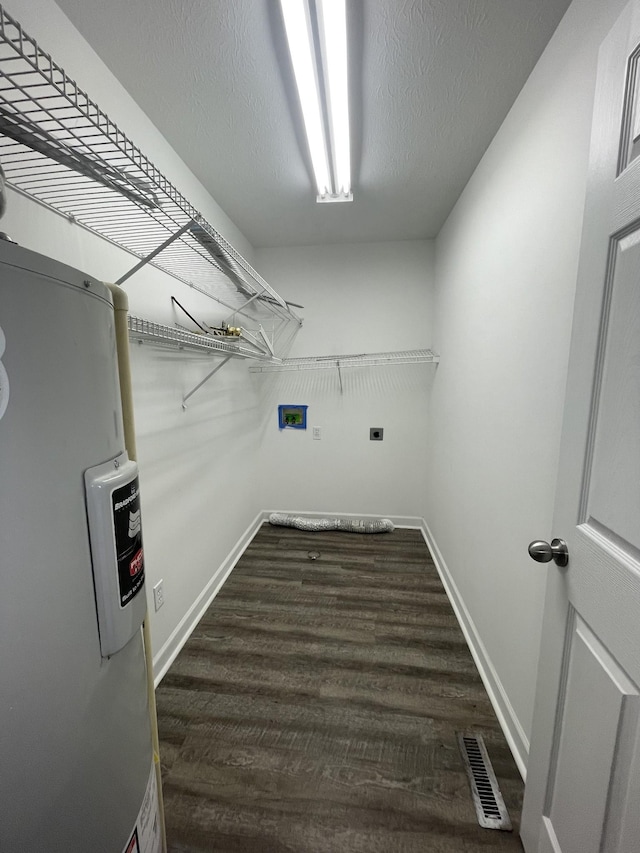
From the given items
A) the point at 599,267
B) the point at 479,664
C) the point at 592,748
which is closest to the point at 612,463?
the point at 599,267

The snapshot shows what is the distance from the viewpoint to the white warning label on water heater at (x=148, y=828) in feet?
2.20

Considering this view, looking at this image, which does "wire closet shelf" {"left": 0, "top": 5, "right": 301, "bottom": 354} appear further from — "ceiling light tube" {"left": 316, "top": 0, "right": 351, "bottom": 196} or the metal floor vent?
the metal floor vent

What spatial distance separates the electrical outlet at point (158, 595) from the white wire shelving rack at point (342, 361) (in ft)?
6.16

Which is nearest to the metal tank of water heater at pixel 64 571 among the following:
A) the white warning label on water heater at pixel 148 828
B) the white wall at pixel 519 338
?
the white warning label on water heater at pixel 148 828

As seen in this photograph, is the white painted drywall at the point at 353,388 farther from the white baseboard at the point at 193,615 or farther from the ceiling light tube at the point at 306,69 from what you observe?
the ceiling light tube at the point at 306,69

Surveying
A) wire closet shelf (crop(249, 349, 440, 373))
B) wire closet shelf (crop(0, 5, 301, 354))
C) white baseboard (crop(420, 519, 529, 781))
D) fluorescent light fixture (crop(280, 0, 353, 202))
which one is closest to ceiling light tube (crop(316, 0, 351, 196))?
fluorescent light fixture (crop(280, 0, 353, 202))

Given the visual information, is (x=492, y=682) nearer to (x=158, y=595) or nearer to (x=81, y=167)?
(x=158, y=595)

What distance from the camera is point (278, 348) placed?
3109 millimetres

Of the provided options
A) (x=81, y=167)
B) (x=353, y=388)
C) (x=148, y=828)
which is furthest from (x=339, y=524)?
(x=81, y=167)

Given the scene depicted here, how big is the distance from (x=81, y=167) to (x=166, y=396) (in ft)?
3.25

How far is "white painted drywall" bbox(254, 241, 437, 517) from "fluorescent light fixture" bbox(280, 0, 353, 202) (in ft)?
4.01

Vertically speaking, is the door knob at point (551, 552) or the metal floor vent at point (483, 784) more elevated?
the door knob at point (551, 552)

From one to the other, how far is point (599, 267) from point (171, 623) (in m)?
2.25

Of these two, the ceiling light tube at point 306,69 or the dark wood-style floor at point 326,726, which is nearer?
the ceiling light tube at point 306,69
